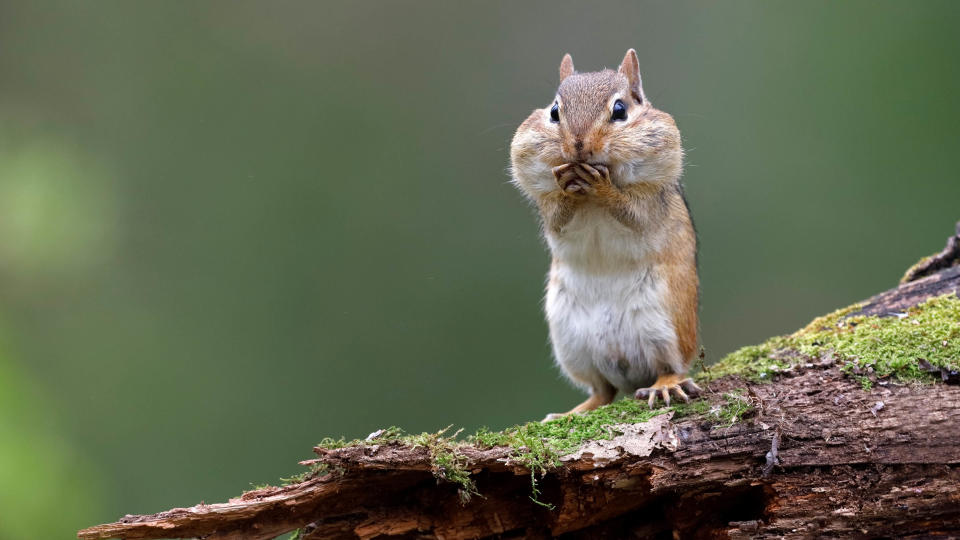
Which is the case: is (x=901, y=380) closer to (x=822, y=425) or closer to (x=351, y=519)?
(x=822, y=425)

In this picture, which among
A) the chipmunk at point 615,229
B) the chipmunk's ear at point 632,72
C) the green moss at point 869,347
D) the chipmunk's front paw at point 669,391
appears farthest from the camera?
the chipmunk's ear at point 632,72

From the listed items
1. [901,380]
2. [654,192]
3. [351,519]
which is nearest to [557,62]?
[654,192]

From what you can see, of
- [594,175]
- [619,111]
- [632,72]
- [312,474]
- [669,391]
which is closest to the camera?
[312,474]

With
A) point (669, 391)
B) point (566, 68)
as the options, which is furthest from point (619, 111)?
point (669, 391)

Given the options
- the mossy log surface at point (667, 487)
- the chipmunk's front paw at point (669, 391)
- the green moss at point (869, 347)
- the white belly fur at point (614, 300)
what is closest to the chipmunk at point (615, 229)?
the white belly fur at point (614, 300)

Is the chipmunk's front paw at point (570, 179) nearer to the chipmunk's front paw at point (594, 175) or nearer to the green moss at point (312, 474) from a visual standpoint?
the chipmunk's front paw at point (594, 175)

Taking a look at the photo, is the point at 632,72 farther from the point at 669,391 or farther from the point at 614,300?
the point at 669,391
